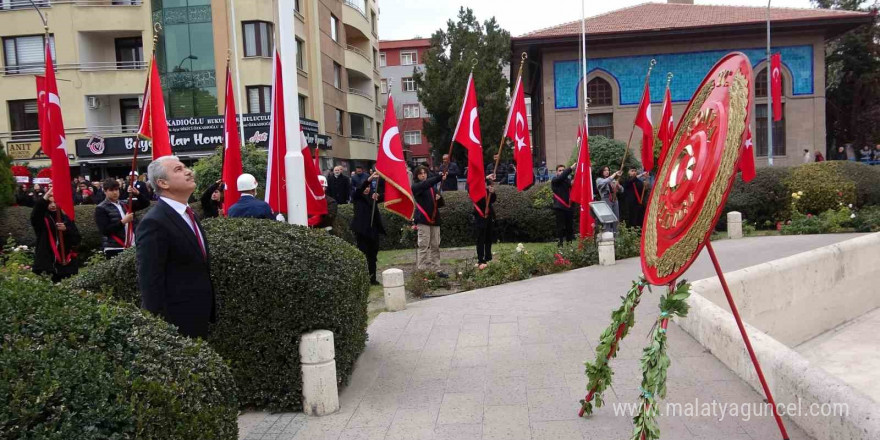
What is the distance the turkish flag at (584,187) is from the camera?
1208 cm

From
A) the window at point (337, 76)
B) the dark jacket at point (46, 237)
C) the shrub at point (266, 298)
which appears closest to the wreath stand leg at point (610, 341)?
the shrub at point (266, 298)

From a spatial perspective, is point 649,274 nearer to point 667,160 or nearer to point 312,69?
point 667,160

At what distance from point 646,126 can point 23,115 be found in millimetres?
29955

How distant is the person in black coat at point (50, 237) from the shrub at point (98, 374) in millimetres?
6725

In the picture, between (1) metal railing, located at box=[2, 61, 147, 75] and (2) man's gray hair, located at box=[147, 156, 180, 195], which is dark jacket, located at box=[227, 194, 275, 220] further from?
(1) metal railing, located at box=[2, 61, 147, 75]

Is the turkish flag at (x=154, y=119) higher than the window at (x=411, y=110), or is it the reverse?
the window at (x=411, y=110)

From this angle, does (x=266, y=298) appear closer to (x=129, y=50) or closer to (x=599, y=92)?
(x=599, y=92)

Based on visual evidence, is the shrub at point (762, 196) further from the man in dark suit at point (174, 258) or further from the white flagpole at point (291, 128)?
the man in dark suit at point (174, 258)

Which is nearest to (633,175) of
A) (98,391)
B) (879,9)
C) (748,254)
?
(748,254)

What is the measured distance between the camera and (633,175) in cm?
1490

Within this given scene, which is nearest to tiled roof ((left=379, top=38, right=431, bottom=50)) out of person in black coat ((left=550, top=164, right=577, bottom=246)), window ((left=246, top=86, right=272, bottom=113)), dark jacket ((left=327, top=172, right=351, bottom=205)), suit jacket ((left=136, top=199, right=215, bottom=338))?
window ((left=246, top=86, right=272, bottom=113))

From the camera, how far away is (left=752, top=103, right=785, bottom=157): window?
95.8 ft

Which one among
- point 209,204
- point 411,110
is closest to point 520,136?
point 209,204

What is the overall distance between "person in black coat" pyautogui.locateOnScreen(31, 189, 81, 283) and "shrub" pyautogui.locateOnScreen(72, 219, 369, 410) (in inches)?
172
